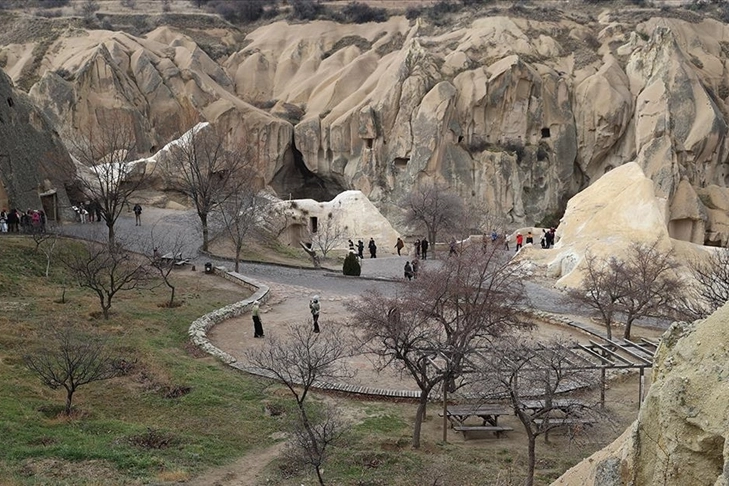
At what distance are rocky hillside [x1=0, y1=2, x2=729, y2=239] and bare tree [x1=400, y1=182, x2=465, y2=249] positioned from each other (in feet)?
29.3

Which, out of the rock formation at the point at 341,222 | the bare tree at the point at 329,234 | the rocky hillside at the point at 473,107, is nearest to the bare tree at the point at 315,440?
the bare tree at the point at 329,234

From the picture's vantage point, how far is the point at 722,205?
47.7 meters

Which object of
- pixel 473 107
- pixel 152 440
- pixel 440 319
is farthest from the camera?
pixel 473 107

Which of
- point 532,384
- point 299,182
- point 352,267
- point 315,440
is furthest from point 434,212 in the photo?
point 315,440

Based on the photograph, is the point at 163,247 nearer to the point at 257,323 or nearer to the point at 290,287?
the point at 290,287

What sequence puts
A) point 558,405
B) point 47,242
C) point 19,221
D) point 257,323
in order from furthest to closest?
point 19,221
point 47,242
point 257,323
point 558,405

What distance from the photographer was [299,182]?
60688mm

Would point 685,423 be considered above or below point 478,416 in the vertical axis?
above

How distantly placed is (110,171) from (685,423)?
84.5 ft

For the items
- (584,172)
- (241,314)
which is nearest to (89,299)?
(241,314)

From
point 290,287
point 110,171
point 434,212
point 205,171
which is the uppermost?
point 205,171

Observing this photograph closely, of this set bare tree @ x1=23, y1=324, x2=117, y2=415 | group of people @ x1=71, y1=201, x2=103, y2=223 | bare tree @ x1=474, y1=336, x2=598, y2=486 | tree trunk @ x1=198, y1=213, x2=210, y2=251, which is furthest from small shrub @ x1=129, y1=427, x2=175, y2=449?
group of people @ x1=71, y1=201, x2=103, y2=223

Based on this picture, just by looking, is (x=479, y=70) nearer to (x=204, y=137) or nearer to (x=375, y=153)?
(x=375, y=153)

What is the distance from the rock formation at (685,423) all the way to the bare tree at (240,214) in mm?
20889
